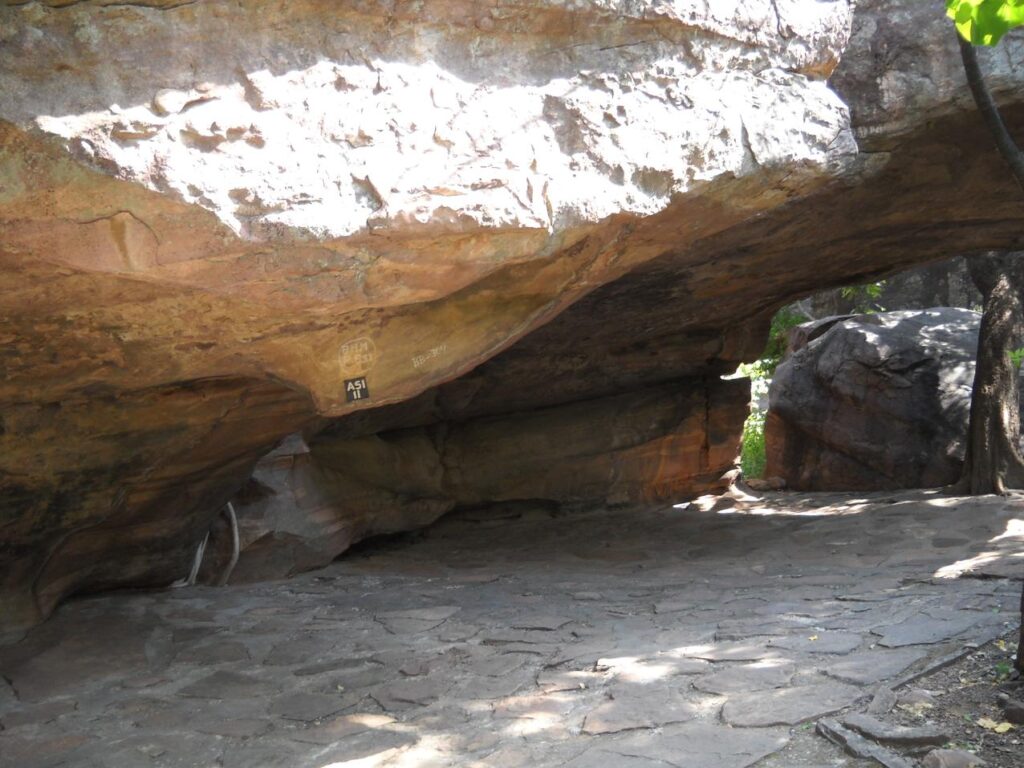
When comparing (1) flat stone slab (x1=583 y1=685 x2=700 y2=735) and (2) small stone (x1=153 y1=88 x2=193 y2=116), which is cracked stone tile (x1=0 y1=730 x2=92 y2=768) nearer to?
(1) flat stone slab (x1=583 y1=685 x2=700 y2=735)

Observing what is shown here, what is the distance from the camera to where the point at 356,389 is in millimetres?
5344

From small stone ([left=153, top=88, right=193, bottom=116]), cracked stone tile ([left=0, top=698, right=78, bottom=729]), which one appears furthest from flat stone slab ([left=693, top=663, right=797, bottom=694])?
small stone ([left=153, top=88, right=193, bottom=116])

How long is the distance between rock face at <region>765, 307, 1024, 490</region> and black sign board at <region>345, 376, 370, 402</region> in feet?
27.0

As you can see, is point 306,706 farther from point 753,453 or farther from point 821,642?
point 753,453

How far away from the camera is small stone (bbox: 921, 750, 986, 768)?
12.0ft

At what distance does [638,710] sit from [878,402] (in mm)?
8560

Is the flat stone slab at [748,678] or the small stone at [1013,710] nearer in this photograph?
the small stone at [1013,710]

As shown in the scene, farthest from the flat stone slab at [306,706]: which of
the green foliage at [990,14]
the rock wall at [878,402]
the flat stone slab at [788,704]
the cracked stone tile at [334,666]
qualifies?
the rock wall at [878,402]

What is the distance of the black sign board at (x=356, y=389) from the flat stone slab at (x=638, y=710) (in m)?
1.97

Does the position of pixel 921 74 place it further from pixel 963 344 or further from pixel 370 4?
pixel 963 344

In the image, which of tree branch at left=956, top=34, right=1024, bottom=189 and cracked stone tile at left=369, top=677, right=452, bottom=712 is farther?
cracked stone tile at left=369, top=677, right=452, bottom=712

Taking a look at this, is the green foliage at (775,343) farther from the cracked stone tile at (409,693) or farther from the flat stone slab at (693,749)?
the flat stone slab at (693,749)

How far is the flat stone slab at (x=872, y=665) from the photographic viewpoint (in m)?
4.58

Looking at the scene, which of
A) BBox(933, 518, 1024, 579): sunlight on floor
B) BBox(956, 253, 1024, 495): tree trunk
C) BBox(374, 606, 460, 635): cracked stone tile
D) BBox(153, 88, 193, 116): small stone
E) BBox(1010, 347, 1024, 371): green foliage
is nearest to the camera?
BBox(153, 88, 193, 116): small stone
